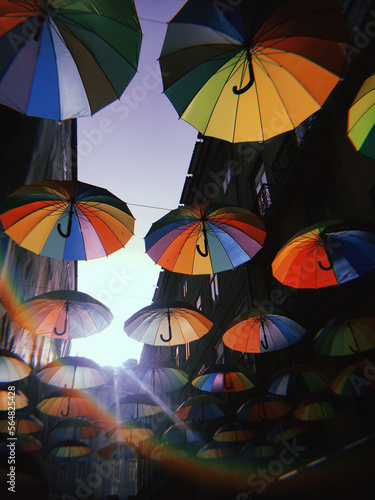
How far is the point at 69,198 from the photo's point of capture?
6332mm

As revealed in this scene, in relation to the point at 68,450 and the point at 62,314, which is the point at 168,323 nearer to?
the point at 62,314

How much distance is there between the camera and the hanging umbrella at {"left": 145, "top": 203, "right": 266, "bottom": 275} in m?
6.89

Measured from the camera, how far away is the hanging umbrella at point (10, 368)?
8.87 metres

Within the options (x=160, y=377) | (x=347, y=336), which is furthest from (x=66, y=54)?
(x=160, y=377)

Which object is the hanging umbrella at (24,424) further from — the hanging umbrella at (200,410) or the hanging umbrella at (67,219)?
the hanging umbrella at (67,219)

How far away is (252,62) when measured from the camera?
4.39 m

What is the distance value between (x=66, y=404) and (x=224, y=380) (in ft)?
17.3

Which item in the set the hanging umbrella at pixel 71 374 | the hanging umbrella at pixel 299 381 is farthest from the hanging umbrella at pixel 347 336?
the hanging umbrella at pixel 71 374

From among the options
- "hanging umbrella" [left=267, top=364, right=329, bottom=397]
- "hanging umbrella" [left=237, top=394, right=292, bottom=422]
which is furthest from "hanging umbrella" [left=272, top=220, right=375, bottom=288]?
"hanging umbrella" [left=237, top=394, right=292, bottom=422]

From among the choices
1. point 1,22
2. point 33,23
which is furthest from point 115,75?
point 1,22

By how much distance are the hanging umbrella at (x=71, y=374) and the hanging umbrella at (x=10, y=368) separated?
3.92 ft

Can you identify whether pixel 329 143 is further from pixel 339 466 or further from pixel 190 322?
pixel 339 466

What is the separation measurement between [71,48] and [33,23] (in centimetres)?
45

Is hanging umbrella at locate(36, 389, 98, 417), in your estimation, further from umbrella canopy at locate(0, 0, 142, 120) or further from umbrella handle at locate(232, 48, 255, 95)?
umbrella handle at locate(232, 48, 255, 95)
